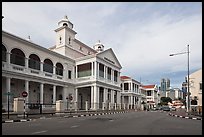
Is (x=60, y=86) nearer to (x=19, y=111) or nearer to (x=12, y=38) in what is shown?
(x=12, y=38)

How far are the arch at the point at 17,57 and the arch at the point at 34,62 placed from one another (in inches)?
60.9

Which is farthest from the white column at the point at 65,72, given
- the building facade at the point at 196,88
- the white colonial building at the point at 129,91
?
the white colonial building at the point at 129,91

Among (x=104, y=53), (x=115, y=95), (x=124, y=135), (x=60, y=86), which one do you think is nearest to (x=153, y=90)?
(x=115, y=95)

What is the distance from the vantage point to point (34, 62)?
3478cm

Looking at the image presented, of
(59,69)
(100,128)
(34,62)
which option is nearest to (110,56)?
(59,69)

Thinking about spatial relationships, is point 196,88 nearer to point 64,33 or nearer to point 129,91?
point 129,91

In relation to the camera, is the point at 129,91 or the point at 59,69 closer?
the point at 59,69

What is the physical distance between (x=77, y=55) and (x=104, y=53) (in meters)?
5.37

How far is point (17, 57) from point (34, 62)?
139 inches

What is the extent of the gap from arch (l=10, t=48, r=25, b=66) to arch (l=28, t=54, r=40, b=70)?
155cm

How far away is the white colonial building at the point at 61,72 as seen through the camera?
30594 millimetres

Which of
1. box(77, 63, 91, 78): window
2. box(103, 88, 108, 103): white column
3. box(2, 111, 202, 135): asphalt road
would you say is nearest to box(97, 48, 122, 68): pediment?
box(77, 63, 91, 78): window

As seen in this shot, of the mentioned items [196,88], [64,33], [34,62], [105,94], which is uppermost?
[64,33]

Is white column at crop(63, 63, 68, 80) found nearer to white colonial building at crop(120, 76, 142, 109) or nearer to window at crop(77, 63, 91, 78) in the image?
window at crop(77, 63, 91, 78)
